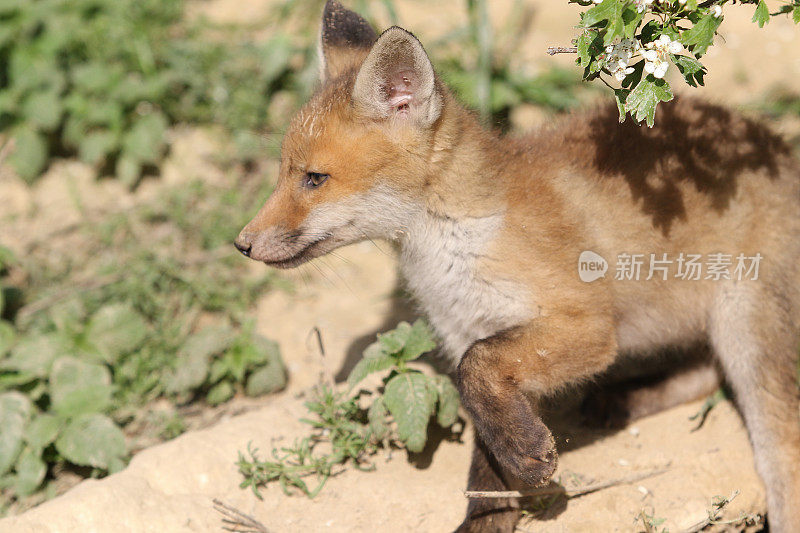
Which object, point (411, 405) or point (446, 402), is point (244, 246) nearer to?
point (411, 405)

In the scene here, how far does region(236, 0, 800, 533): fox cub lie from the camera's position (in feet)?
11.0

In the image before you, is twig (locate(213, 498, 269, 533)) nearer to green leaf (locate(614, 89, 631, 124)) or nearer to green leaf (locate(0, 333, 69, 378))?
green leaf (locate(0, 333, 69, 378))

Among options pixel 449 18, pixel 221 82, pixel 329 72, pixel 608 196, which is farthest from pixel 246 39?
pixel 608 196

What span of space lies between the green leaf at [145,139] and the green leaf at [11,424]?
2645 millimetres

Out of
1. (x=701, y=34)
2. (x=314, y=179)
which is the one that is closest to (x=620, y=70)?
(x=701, y=34)

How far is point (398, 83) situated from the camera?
3355 mm

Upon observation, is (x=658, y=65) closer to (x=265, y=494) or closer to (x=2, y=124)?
(x=265, y=494)

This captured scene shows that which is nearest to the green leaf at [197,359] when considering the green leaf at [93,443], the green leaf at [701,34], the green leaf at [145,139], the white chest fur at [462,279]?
the green leaf at [93,443]

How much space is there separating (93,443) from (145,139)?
122 inches

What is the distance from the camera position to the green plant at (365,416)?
369cm

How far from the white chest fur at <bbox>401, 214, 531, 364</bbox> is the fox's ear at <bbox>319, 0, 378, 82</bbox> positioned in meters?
1.08

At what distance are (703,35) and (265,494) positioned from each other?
2887mm

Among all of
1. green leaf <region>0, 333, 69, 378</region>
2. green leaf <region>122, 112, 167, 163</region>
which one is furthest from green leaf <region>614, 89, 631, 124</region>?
green leaf <region>122, 112, 167, 163</region>

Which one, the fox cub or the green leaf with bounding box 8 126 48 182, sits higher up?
the fox cub
